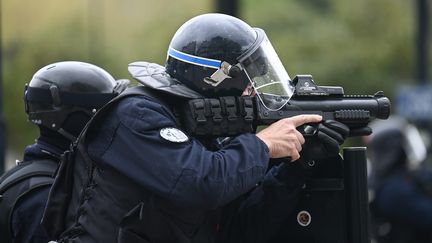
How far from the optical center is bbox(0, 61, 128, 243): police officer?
4375 mm

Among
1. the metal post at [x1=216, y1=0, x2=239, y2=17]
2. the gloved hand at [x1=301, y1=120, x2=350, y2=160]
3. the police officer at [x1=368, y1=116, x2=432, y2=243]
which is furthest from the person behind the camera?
the police officer at [x1=368, y1=116, x2=432, y2=243]

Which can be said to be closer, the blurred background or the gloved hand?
the gloved hand

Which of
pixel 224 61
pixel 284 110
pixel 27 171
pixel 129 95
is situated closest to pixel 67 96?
pixel 27 171

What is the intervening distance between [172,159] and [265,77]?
0.57m

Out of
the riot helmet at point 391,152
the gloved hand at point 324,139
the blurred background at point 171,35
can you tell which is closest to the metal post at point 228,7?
the riot helmet at point 391,152

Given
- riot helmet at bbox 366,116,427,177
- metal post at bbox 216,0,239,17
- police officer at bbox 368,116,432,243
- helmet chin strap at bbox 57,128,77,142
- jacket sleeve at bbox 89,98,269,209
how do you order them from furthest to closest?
riot helmet at bbox 366,116,427,177
police officer at bbox 368,116,432,243
metal post at bbox 216,0,239,17
helmet chin strap at bbox 57,128,77,142
jacket sleeve at bbox 89,98,269,209

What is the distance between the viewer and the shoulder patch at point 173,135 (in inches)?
139

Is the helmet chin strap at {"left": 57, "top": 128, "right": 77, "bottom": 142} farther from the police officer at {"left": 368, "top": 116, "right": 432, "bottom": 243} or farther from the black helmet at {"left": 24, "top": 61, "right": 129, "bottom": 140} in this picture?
the police officer at {"left": 368, "top": 116, "right": 432, "bottom": 243}

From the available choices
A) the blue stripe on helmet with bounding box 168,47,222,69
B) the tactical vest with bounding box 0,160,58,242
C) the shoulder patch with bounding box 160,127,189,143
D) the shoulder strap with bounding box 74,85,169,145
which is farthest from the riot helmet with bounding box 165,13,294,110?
the tactical vest with bounding box 0,160,58,242

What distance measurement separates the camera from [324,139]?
146 inches

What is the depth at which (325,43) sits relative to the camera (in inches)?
1016

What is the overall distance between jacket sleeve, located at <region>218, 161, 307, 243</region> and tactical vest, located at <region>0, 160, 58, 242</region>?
34.1 inches

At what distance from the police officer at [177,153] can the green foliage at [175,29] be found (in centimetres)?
1936

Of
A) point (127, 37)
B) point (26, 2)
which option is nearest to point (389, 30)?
point (127, 37)
